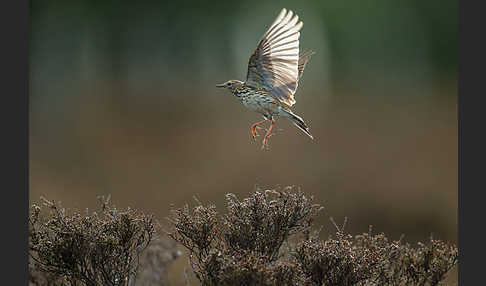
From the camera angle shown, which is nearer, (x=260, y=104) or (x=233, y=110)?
(x=260, y=104)

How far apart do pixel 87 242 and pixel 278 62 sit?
1.36 m

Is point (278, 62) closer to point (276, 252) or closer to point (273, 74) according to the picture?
point (273, 74)

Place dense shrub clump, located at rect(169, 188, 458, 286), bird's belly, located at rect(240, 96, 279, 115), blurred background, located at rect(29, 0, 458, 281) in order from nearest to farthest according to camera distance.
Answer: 1. dense shrub clump, located at rect(169, 188, 458, 286)
2. bird's belly, located at rect(240, 96, 279, 115)
3. blurred background, located at rect(29, 0, 458, 281)

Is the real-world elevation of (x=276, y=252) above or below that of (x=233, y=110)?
below

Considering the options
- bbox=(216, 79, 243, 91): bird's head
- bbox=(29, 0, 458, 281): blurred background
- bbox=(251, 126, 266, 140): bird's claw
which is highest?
bbox=(29, 0, 458, 281): blurred background

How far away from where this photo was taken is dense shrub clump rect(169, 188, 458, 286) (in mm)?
2432

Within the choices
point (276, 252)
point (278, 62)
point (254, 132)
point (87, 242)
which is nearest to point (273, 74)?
point (278, 62)

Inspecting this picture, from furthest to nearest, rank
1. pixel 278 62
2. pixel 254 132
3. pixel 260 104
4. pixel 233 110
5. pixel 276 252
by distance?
pixel 233 110 < pixel 276 252 < pixel 278 62 < pixel 260 104 < pixel 254 132

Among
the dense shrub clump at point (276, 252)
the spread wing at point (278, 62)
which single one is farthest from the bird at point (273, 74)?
the dense shrub clump at point (276, 252)

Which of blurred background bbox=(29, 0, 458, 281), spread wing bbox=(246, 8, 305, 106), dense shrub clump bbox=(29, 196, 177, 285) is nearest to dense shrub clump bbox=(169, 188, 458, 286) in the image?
dense shrub clump bbox=(29, 196, 177, 285)

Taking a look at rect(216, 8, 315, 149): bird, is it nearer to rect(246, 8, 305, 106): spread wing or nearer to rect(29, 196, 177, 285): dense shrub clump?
rect(246, 8, 305, 106): spread wing

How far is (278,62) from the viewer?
2.79m

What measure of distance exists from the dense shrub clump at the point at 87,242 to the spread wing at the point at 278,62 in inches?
37.2

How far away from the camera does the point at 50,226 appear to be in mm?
2744
